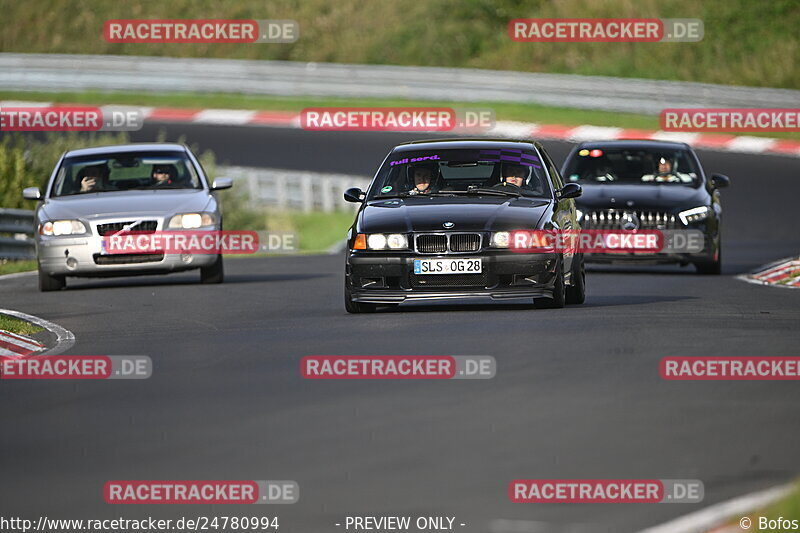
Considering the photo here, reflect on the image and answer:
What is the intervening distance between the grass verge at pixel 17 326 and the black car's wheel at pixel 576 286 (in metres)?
4.53

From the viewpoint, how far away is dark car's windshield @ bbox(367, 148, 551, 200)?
1505 centimetres

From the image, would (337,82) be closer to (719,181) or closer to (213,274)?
(719,181)

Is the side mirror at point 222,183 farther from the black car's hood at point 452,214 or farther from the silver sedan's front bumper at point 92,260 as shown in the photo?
the black car's hood at point 452,214

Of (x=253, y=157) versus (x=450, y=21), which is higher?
(x=450, y=21)

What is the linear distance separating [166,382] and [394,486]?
12.2 ft

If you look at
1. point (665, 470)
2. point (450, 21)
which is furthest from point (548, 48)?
point (665, 470)

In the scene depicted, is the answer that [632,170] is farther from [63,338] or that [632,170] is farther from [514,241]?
[63,338]

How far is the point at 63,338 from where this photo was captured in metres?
13.7

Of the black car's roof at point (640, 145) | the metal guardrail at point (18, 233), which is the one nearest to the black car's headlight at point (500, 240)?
the black car's roof at point (640, 145)

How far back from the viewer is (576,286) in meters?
15.4

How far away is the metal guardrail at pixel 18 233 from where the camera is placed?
25234 mm

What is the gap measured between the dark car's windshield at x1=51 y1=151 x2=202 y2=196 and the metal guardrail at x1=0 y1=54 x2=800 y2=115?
60.4ft

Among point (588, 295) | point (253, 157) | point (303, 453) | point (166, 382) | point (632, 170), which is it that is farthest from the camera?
point (253, 157)

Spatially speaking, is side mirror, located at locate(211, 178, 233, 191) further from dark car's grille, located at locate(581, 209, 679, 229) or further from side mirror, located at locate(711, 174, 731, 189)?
side mirror, located at locate(711, 174, 731, 189)
